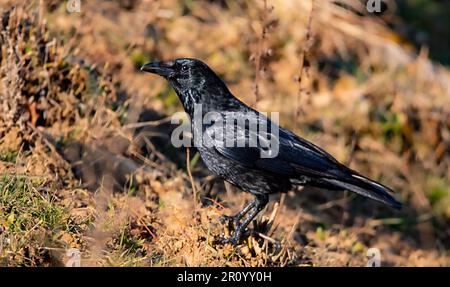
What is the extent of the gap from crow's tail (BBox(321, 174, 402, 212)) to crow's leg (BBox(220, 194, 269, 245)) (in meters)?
0.50

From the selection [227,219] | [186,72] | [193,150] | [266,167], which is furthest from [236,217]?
[193,150]

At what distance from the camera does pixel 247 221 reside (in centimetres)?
548

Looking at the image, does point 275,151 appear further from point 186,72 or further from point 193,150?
point 193,150

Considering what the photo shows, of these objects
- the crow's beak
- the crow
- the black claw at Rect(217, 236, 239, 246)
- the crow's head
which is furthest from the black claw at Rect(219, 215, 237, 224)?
the crow's beak

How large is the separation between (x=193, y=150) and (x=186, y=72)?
166cm

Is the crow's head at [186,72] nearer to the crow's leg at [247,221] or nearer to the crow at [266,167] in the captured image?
the crow at [266,167]

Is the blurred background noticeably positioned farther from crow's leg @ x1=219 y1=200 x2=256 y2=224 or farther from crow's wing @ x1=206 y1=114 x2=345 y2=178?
crow's wing @ x1=206 y1=114 x2=345 y2=178

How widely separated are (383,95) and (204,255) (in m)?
5.51

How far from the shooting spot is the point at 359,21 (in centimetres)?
1115

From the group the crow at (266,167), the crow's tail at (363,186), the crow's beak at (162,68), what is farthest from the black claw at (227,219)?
the crow's beak at (162,68)

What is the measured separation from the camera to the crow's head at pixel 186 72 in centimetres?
598

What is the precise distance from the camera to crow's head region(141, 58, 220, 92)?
19.6ft

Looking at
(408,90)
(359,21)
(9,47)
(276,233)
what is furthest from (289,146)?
(359,21)

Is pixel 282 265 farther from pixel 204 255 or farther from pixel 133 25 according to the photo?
pixel 133 25
